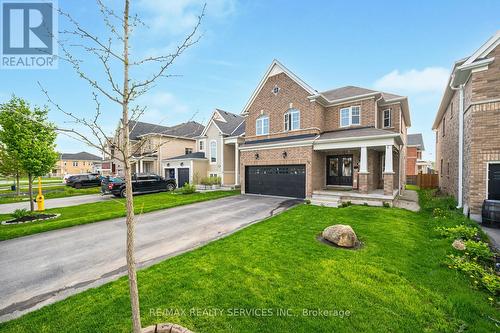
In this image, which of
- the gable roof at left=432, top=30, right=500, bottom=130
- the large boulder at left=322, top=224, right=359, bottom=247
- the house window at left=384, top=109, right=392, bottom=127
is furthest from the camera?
the house window at left=384, top=109, right=392, bottom=127

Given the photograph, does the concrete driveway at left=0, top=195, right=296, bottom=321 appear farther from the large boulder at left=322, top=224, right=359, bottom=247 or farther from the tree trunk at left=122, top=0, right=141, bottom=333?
the large boulder at left=322, top=224, right=359, bottom=247

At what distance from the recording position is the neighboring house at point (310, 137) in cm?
1412

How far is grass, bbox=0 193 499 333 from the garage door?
820 centimetres

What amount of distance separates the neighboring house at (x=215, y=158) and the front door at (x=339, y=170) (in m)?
8.64

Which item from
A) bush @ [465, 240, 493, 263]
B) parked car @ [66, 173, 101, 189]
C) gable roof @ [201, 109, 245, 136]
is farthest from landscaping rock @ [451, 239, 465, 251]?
parked car @ [66, 173, 101, 189]

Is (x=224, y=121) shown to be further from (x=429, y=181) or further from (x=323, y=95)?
(x=429, y=181)

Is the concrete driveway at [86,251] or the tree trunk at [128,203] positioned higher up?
the tree trunk at [128,203]

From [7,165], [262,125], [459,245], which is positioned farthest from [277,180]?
[7,165]

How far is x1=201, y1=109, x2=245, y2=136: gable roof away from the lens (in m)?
22.0

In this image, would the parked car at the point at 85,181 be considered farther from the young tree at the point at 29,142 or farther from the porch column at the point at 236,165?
the porch column at the point at 236,165

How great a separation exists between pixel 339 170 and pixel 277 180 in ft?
15.6

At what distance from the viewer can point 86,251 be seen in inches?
247

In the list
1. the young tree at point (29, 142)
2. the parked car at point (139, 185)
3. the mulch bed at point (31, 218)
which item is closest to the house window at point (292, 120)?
the parked car at point (139, 185)

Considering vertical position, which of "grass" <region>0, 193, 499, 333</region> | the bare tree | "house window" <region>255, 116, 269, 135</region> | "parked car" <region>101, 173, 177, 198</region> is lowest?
"grass" <region>0, 193, 499, 333</region>
